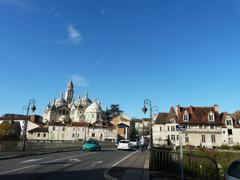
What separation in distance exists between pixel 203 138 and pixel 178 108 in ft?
35.5

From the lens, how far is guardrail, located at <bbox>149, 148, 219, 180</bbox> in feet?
32.9

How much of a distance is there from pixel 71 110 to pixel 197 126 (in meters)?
88.4

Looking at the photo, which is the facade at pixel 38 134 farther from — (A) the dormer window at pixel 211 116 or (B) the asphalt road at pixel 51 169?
(B) the asphalt road at pixel 51 169

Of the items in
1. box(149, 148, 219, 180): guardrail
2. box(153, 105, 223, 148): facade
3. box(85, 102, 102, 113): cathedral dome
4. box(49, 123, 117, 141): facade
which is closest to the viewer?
box(149, 148, 219, 180): guardrail

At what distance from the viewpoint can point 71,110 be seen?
142250mm

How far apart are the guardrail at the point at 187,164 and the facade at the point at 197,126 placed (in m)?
52.5

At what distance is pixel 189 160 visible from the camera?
1195 cm

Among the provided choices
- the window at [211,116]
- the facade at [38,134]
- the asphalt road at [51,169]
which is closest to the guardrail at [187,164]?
the asphalt road at [51,169]

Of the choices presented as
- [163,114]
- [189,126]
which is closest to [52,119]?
[163,114]

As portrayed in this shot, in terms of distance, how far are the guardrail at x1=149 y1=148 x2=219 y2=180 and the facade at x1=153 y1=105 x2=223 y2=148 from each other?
52.5 metres

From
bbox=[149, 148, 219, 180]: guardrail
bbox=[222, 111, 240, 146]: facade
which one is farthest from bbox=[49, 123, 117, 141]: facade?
bbox=[149, 148, 219, 180]: guardrail

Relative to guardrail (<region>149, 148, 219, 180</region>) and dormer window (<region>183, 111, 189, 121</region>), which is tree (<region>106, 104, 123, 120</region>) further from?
guardrail (<region>149, 148, 219, 180</region>)

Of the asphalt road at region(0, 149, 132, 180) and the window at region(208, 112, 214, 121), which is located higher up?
the window at region(208, 112, 214, 121)

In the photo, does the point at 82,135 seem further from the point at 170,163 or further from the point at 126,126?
the point at 170,163
